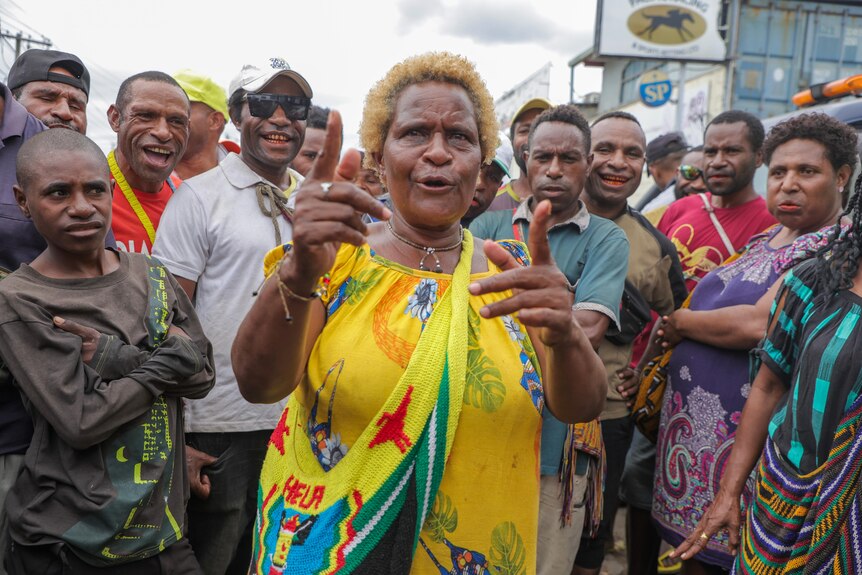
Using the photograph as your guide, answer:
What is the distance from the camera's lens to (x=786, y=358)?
2279mm

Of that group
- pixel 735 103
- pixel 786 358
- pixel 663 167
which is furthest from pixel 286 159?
pixel 735 103

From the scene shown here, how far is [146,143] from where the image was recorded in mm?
3133

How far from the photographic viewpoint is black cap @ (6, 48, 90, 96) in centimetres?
312

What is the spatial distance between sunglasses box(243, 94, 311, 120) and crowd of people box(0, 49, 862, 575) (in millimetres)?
14

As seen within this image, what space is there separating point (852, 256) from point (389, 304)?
1.39 metres

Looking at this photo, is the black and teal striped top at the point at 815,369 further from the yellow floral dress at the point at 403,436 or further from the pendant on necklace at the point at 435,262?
the pendant on necklace at the point at 435,262

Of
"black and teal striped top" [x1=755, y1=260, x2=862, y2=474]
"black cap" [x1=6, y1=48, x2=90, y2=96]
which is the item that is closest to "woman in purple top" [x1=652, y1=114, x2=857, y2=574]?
"black and teal striped top" [x1=755, y1=260, x2=862, y2=474]

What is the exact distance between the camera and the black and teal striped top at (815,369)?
77.5 inches

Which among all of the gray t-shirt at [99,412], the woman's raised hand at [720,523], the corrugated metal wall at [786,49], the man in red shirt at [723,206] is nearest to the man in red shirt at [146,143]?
the gray t-shirt at [99,412]

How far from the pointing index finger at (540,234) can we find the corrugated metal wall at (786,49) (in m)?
17.5

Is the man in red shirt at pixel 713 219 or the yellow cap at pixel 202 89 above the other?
the yellow cap at pixel 202 89

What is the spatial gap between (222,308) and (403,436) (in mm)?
1443

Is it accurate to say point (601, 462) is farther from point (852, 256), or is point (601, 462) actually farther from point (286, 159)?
point (286, 159)

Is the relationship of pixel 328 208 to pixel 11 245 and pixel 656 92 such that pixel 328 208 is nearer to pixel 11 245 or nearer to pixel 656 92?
pixel 11 245
